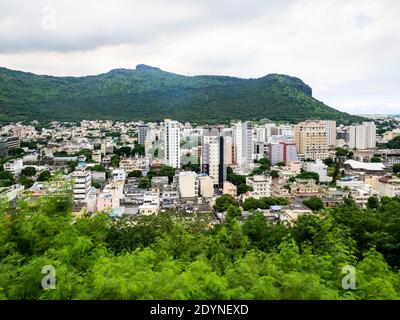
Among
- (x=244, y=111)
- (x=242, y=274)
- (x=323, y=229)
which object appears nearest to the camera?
(x=242, y=274)

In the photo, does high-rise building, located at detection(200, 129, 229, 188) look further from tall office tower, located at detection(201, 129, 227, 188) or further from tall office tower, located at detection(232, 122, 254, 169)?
tall office tower, located at detection(232, 122, 254, 169)

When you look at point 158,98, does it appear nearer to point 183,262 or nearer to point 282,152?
point 282,152

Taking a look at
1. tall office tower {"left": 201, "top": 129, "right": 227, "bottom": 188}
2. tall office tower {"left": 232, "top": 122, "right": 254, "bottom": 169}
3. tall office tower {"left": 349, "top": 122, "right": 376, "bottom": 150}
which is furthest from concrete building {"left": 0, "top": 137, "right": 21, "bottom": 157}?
tall office tower {"left": 349, "top": 122, "right": 376, "bottom": 150}

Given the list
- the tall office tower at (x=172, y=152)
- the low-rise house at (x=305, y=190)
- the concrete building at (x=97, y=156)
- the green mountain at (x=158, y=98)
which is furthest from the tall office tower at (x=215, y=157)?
the green mountain at (x=158, y=98)

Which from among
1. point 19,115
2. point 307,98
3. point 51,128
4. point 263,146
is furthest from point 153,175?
point 307,98
